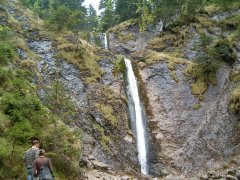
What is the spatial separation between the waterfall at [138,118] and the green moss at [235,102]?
21.9 ft

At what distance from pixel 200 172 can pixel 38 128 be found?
12.0 m

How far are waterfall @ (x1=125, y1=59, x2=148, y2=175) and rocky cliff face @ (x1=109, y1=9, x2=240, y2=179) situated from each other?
22.9 inches

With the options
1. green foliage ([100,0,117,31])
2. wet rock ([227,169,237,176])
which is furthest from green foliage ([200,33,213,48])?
green foliage ([100,0,117,31])

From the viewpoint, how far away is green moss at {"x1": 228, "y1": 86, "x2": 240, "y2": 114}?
973 inches

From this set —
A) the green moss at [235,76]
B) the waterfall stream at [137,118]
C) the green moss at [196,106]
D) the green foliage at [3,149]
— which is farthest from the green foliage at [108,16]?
the green foliage at [3,149]

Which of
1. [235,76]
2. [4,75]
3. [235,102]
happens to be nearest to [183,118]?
[235,102]

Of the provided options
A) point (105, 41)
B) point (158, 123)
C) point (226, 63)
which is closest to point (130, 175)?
point (158, 123)

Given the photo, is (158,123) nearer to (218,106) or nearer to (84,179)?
(218,106)

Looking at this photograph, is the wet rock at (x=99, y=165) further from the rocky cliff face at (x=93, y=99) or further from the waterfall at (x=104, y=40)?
the waterfall at (x=104, y=40)

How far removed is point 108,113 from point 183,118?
20.5 feet

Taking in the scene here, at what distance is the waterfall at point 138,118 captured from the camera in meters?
24.8

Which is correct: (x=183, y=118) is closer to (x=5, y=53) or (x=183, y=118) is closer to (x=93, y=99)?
(x=93, y=99)

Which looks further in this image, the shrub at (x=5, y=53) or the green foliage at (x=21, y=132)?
the shrub at (x=5, y=53)

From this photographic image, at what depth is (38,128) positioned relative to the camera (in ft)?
51.5
